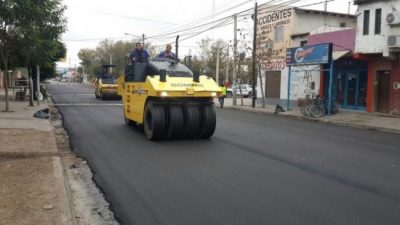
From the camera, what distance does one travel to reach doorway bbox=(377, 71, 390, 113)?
81.7 feet

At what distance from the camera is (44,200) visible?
22.1ft

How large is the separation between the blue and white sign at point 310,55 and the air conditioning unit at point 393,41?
324cm

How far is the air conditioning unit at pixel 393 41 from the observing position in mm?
22250

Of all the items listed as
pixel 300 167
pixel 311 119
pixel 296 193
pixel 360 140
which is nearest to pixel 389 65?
pixel 311 119

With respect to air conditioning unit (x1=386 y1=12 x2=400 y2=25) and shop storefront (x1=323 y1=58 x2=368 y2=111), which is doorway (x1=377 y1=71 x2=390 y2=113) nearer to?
shop storefront (x1=323 y1=58 x2=368 y2=111)

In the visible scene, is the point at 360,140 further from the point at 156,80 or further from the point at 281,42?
the point at 281,42

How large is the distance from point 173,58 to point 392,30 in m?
12.2

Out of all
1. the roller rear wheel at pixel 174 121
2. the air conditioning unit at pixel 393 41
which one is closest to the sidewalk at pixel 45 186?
the roller rear wheel at pixel 174 121

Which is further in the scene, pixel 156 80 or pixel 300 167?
pixel 156 80

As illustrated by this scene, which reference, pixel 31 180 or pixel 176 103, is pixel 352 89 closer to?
pixel 176 103

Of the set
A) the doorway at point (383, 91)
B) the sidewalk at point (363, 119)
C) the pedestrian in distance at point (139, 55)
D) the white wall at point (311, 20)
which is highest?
the white wall at point (311, 20)

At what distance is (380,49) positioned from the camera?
Result: 23.4 m

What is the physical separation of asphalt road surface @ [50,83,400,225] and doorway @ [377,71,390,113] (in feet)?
37.2

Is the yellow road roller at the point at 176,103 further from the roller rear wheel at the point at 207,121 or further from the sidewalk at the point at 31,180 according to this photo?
the sidewalk at the point at 31,180
